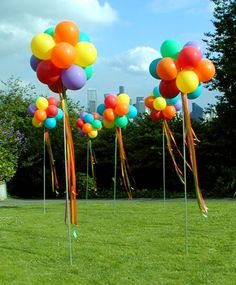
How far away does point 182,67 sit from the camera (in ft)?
27.6

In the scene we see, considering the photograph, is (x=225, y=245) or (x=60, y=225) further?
(x=60, y=225)

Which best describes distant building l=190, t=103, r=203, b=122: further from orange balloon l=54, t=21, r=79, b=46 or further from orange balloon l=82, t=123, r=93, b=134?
orange balloon l=54, t=21, r=79, b=46

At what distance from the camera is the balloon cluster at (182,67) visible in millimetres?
8184

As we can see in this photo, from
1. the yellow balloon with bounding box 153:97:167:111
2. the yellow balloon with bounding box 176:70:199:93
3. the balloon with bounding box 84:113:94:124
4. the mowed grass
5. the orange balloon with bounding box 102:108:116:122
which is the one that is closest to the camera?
the mowed grass

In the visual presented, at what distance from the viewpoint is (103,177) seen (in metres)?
24.9

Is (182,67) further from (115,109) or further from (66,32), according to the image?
(115,109)

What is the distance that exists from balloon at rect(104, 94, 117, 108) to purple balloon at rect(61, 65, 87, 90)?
6.62 m

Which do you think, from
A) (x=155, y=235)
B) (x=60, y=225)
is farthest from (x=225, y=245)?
(x=60, y=225)

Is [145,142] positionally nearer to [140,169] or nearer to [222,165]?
[140,169]

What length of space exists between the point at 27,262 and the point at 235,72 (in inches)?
577

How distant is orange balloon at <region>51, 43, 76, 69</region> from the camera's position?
730 cm

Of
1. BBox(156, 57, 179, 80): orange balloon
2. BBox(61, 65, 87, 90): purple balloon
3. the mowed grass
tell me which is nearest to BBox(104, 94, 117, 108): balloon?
the mowed grass

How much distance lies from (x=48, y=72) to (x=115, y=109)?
22.3ft

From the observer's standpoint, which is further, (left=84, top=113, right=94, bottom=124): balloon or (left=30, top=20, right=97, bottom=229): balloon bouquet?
(left=84, top=113, right=94, bottom=124): balloon
